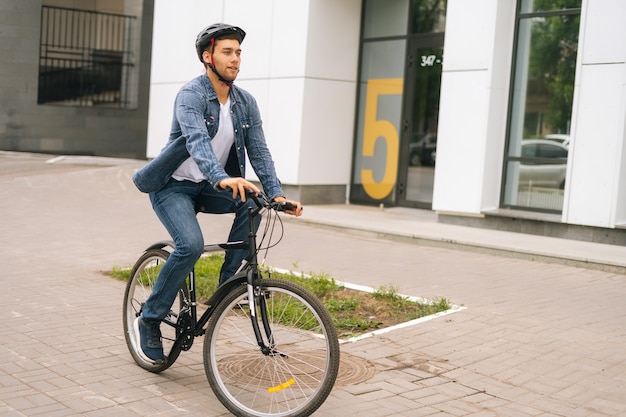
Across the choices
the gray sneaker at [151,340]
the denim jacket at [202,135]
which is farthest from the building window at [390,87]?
the gray sneaker at [151,340]

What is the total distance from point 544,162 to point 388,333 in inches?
270

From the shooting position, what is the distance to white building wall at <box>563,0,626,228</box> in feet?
36.4

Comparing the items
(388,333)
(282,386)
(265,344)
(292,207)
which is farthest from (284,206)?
(388,333)

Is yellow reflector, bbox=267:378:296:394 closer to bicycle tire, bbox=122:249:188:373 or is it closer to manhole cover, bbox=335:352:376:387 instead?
manhole cover, bbox=335:352:376:387

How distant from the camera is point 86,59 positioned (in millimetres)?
22844

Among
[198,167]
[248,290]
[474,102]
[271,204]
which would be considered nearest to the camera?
[248,290]

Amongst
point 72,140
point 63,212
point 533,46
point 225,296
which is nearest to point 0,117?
point 72,140

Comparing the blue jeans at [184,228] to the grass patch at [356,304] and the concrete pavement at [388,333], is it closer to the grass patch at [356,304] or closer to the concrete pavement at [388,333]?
the concrete pavement at [388,333]

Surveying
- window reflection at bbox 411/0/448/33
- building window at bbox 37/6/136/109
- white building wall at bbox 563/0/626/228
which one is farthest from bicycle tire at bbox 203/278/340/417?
building window at bbox 37/6/136/109

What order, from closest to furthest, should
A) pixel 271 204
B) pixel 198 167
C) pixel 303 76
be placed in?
pixel 271 204 → pixel 198 167 → pixel 303 76

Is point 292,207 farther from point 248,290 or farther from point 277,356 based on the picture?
point 277,356

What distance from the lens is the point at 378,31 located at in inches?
607

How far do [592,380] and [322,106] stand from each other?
10.1 m

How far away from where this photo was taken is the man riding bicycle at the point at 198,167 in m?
4.75
